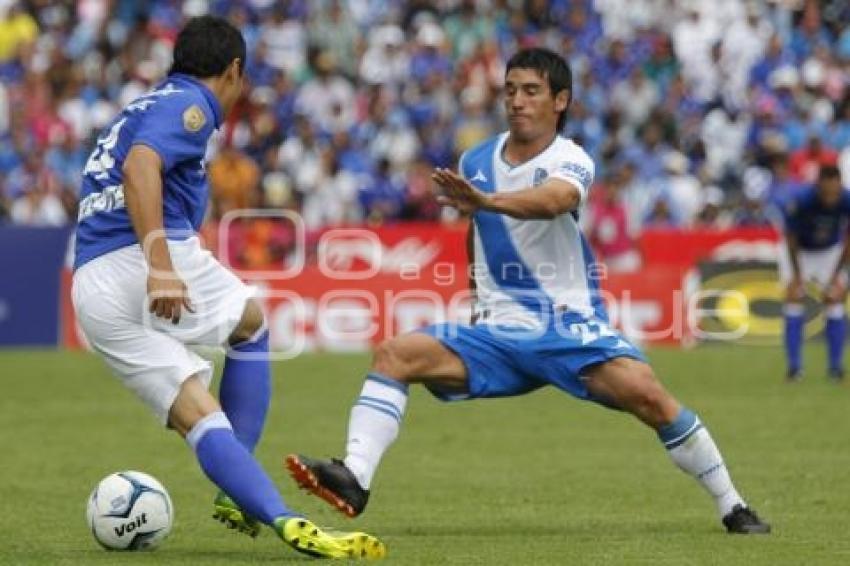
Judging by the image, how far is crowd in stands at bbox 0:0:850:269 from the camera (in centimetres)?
2530

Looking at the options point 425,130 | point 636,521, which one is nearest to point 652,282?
point 425,130

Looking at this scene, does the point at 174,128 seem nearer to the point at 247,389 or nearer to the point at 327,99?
the point at 247,389

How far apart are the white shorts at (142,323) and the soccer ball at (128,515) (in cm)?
50

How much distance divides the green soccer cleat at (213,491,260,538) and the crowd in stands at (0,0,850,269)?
51.3 ft

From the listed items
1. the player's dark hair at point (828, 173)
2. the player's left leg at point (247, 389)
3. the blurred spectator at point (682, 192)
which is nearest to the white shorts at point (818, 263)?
the player's dark hair at point (828, 173)

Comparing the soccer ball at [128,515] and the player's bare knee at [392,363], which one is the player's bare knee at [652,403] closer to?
the player's bare knee at [392,363]

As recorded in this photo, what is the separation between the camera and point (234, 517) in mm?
8883

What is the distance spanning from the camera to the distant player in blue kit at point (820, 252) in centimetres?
1923

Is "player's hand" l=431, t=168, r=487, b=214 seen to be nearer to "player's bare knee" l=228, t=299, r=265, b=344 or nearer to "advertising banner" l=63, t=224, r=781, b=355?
"player's bare knee" l=228, t=299, r=265, b=344

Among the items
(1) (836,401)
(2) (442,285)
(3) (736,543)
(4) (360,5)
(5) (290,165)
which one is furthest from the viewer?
(4) (360,5)

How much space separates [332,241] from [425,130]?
339cm

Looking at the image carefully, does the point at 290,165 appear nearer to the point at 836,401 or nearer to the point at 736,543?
the point at 836,401

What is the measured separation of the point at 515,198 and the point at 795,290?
11.4 meters

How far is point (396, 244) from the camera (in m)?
23.8
